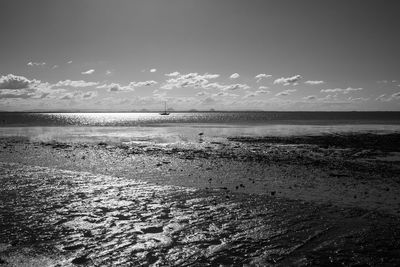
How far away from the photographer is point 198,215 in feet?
44.8

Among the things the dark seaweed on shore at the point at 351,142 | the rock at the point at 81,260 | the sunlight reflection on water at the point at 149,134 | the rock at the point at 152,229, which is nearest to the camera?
the rock at the point at 81,260

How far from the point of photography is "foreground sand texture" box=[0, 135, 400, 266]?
982 cm

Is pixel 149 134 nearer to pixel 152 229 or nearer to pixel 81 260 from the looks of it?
pixel 152 229

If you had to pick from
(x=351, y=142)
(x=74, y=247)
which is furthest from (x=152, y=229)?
(x=351, y=142)

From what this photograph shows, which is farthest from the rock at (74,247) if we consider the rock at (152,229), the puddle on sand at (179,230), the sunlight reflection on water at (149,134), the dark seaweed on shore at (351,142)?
the sunlight reflection on water at (149,134)

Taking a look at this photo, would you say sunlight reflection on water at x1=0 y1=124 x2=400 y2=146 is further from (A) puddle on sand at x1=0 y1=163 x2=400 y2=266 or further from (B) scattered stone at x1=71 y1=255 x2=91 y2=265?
(B) scattered stone at x1=71 y1=255 x2=91 y2=265

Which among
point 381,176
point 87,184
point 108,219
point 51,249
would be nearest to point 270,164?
point 381,176

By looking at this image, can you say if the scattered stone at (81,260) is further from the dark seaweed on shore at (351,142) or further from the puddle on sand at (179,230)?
the dark seaweed on shore at (351,142)

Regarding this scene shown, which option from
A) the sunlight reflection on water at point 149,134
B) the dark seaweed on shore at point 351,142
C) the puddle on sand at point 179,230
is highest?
the sunlight reflection on water at point 149,134

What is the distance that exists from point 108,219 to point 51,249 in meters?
3.02

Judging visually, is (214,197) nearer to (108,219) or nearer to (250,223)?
(250,223)

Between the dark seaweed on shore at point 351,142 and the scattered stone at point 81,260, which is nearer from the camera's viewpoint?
the scattered stone at point 81,260

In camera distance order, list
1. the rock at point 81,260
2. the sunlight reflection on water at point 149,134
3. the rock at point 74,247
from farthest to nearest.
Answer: the sunlight reflection on water at point 149,134 → the rock at point 74,247 → the rock at point 81,260

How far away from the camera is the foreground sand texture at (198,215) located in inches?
387
